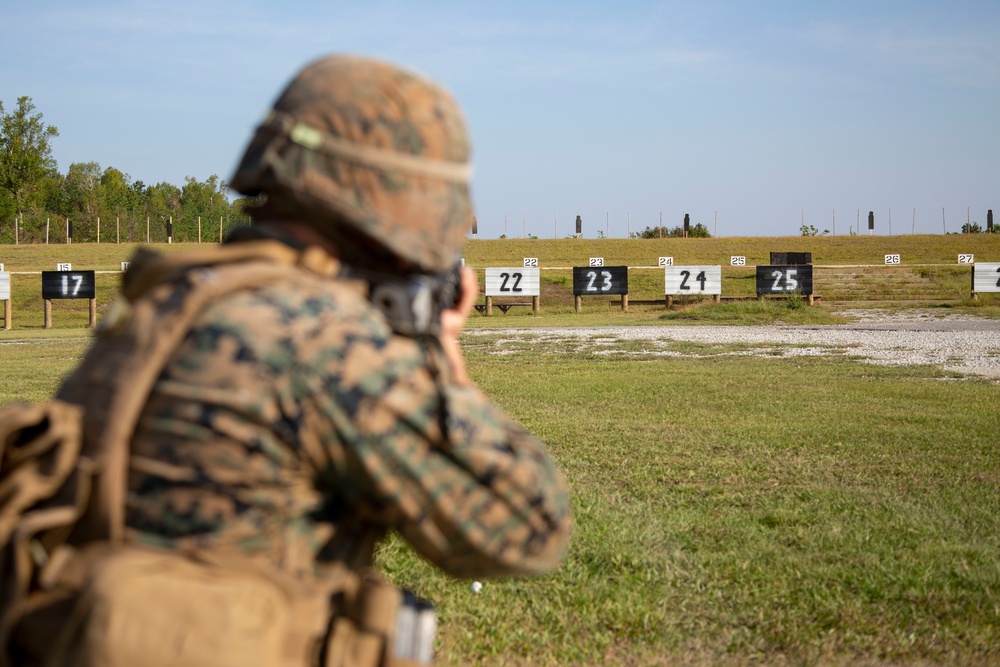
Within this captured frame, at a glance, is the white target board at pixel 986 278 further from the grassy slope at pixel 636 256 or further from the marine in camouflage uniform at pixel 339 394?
the marine in camouflage uniform at pixel 339 394

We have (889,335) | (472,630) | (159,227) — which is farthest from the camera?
(159,227)

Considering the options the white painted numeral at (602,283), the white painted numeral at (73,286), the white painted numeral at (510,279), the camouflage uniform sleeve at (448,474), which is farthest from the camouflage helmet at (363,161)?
the white painted numeral at (73,286)

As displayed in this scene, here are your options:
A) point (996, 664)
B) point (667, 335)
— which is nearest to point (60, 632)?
point (996, 664)

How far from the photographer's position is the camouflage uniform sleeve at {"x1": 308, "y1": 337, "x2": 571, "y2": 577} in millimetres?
1693

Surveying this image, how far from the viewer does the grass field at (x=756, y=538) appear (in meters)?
4.15

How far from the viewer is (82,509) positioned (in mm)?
1661

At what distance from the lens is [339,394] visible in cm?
166

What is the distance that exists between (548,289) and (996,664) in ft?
114

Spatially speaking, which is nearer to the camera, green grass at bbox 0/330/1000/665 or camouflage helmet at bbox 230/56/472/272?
camouflage helmet at bbox 230/56/472/272

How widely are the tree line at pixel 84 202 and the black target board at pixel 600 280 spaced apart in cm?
3418

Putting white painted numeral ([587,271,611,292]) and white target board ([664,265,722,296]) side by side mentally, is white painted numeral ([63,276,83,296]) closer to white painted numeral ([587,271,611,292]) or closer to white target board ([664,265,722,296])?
white painted numeral ([587,271,611,292])

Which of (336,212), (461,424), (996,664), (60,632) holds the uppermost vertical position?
(336,212)

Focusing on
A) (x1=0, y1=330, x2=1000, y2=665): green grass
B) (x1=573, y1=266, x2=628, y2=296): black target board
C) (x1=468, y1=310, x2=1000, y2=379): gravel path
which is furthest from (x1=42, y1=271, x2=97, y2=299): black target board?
(x1=0, y1=330, x2=1000, y2=665): green grass

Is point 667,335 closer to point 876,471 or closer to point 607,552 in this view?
point 876,471
